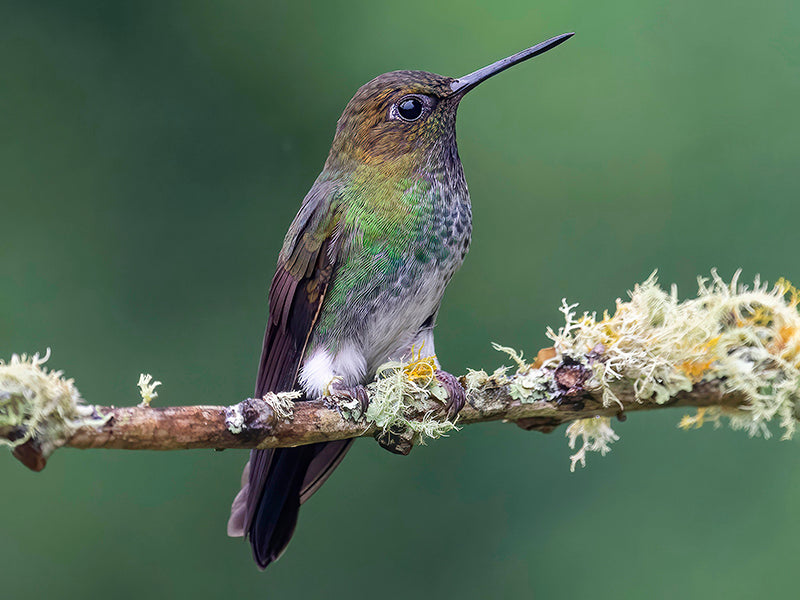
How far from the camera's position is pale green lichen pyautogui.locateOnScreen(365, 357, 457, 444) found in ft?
7.84

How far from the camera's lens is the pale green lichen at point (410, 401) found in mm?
2391

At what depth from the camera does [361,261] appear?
2688mm

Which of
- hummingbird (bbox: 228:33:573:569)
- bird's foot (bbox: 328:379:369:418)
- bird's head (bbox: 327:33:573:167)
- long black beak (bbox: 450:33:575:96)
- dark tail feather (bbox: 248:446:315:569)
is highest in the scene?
long black beak (bbox: 450:33:575:96)

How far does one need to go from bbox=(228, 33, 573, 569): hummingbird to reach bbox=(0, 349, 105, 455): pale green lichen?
97cm

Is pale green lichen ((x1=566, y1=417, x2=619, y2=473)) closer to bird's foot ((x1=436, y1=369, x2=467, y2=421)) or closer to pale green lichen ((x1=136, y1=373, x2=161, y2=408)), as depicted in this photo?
bird's foot ((x1=436, y1=369, x2=467, y2=421))

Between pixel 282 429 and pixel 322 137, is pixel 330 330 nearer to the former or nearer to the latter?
pixel 282 429

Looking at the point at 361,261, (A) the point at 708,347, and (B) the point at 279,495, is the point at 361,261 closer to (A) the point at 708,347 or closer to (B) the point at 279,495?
(B) the point at 279,495

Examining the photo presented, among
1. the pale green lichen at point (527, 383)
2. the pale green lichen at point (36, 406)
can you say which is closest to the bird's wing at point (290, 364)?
the pale green lichen at point (527, 383)

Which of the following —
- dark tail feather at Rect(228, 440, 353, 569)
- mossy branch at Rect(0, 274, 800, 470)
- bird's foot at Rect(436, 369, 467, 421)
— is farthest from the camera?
dark tail feather at Rect(228, 440, 353, 569)

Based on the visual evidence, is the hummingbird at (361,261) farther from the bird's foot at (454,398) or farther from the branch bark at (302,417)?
the branch bark at (302,417)

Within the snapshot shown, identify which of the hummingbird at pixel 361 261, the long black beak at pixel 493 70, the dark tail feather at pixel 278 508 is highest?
the long black beak at pixel 493 70

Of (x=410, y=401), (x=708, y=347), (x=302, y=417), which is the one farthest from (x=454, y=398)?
(x=708, y=347)

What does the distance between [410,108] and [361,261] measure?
0.56m

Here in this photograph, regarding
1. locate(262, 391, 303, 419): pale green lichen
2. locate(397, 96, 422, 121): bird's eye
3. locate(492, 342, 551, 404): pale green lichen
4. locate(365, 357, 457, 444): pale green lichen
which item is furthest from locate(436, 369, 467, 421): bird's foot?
locate(397, 96, 422, 121): bird's eye
